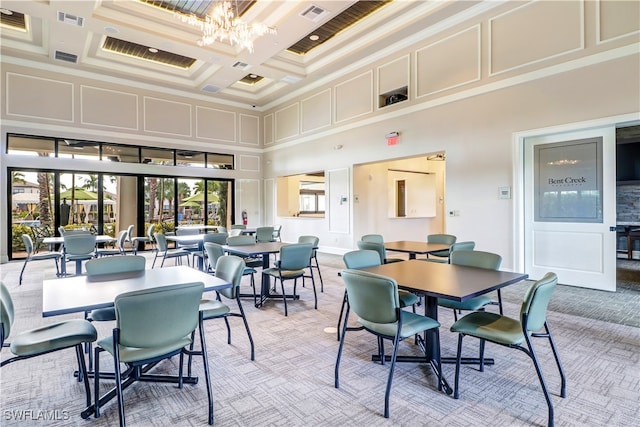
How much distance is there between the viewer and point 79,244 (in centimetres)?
577

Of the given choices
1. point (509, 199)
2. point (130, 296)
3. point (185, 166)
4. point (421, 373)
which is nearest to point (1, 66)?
point (185, 166)

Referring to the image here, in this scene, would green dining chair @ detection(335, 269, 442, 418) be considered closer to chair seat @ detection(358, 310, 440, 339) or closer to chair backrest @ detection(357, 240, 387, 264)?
chair seat @ detection(358, 310, 440, 339)

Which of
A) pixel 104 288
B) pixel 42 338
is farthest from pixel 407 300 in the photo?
pixel 42 338

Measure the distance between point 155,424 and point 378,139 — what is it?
7.02 meters

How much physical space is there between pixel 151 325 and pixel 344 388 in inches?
54.7

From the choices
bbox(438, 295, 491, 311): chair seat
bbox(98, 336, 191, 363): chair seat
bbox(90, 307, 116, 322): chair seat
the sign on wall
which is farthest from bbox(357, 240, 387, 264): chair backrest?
the sign on wall

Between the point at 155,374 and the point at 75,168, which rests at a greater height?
the point at 75,168

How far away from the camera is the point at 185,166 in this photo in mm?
10422

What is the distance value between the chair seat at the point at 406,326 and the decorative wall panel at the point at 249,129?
1014 cm

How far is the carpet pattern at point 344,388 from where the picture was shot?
2.09 metres

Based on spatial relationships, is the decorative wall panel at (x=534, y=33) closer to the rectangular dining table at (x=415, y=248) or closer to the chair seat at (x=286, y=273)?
the rectangular dining table at (x=415, y=248)

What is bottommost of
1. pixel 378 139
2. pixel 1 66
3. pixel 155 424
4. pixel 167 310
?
pixel 155 424

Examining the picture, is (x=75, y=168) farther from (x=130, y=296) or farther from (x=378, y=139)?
(x=130, y=296)

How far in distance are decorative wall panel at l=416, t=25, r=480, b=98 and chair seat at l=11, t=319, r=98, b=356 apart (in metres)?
6.62
